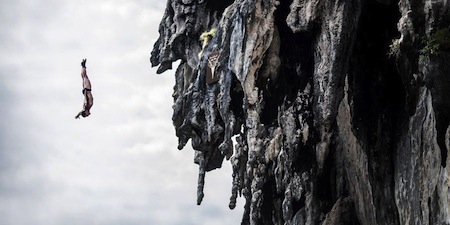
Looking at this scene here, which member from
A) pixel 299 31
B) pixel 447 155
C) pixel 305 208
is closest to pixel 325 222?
pixel 305 208

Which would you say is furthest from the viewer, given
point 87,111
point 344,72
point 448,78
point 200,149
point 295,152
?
point 200,149

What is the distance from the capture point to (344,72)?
64.0ft

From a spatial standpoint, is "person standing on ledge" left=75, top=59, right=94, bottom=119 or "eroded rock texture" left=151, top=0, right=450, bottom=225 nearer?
"eroded rock texture" left=151, top=0, right=450, bottom=225

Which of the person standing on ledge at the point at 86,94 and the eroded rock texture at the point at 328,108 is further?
the person standing on ledge at the point at 86,94

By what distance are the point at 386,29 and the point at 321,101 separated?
2.91 metres

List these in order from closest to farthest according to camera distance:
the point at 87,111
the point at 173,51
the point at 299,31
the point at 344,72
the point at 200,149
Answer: the point at 344,72 < the point at 299,31 < the point at 87,111 < the point at 200,149 < the point at 173,51

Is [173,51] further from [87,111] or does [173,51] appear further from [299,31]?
[299,31]

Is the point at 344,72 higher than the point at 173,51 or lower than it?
lower

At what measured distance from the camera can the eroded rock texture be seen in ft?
51.5

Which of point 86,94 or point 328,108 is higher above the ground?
point 86,94

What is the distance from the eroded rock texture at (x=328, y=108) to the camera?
15.7 metres

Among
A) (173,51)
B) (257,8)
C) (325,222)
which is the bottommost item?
(325,222)

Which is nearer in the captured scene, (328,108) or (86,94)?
(328,108)

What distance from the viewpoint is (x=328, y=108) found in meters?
19.3
